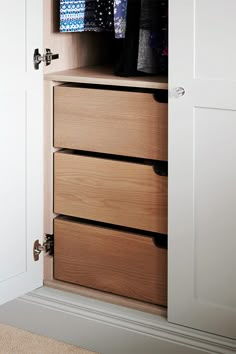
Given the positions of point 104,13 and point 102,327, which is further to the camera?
point 104,13

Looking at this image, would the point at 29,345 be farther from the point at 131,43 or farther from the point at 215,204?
the point at 131,43

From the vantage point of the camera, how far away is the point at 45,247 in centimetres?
292

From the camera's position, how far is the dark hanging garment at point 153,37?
102 inches

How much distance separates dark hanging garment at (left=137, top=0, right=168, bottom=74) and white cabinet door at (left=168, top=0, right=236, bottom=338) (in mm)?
167

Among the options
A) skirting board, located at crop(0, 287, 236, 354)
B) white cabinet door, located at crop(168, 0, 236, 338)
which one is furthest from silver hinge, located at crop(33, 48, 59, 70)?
skirting board, located at crop(0, 287, 236, 354)

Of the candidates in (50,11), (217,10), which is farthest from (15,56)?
(217,10)

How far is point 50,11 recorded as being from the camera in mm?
Result: 2793

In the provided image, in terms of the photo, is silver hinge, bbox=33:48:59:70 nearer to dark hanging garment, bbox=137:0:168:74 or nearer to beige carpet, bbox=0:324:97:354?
dark hanging garment, bbox=137:0:168:74

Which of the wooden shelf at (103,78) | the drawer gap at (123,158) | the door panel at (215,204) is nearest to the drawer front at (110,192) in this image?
the drawer gap at (123,158)

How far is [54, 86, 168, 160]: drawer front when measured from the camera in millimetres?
2590

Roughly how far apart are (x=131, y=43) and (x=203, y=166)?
504 mm

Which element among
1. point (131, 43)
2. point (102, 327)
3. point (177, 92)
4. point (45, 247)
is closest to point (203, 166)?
point (177, 92)

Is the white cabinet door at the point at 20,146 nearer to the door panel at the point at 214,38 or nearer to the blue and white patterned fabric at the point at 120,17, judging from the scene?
the blue and white patterned fabric at the point at 120,17

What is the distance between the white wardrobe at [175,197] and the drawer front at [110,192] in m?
0.07
